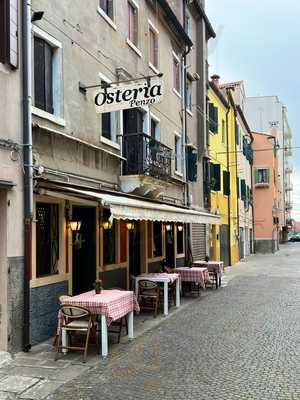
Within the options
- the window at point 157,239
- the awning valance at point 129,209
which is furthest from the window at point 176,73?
Answer: the awning valance at point 129,209

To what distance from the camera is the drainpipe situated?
8.91 meters

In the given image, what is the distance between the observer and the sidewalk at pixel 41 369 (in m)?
6.89

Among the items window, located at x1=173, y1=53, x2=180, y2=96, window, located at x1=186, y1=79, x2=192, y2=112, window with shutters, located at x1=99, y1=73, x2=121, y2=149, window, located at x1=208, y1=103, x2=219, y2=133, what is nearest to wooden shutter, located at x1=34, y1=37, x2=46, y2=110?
window with shutters, located at x1=99, y1=73, x2=121, y2=149

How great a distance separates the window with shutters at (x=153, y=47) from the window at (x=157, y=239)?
5.44m

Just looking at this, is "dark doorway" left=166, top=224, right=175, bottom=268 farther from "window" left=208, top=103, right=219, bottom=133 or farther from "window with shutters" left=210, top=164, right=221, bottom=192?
"window" left=208, top=103, right=219, bottom=133

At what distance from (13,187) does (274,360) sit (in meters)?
5.05

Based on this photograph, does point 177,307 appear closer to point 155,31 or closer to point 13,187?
point 13,187

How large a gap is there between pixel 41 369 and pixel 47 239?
3.19 m

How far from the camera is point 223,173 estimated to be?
31.5 m

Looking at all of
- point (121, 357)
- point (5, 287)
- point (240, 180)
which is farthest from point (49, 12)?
point (240, 180)

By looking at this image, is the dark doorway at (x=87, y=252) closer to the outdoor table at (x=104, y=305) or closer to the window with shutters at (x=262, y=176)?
the outdoor table at (x=104, y=305)

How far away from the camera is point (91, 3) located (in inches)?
491

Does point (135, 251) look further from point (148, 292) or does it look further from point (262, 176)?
point (262, 176)

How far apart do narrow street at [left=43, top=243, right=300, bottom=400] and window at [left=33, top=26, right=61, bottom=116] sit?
497cm
